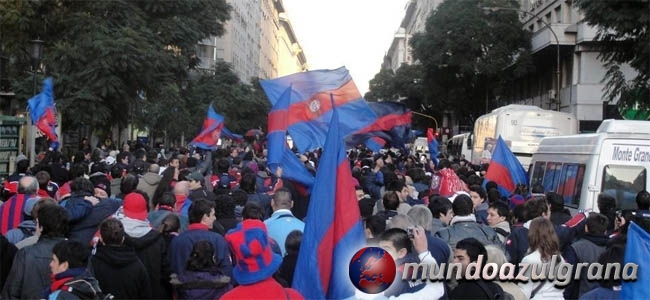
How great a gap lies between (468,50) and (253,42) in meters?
54.6

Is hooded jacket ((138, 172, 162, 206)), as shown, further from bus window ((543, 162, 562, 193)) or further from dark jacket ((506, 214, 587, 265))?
bus window ((543, 162, 562, 193))

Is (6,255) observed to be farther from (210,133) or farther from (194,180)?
(210,133)

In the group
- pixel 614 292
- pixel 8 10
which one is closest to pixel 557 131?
pixel 8 10

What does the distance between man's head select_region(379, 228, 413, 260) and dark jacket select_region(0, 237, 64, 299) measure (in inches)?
91.4

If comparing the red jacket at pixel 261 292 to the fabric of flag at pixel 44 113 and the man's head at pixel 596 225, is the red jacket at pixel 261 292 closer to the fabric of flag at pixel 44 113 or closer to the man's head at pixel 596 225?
the man's head at pixel 596 225

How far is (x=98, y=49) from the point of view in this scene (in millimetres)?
26125

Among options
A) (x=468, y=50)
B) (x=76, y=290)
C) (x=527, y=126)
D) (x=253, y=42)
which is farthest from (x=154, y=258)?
(x=253, y=42)

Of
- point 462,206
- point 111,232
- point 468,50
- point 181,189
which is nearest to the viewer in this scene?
point 111,232

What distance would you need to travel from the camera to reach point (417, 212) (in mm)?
6617

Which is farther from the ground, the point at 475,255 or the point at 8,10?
the point at 8,10

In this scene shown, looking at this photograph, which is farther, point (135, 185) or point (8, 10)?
point (8, 10)

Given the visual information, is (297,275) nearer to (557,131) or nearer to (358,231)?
(358,231)

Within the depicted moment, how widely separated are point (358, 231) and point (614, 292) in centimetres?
159

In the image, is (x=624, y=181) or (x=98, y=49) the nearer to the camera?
(x=624, y=181)
